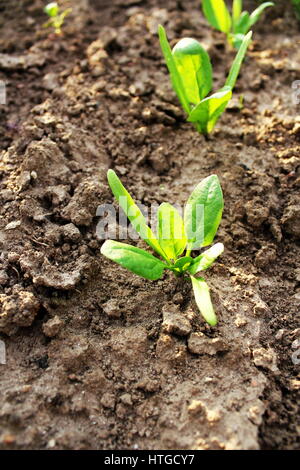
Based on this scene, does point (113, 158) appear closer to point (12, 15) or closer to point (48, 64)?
point (48, 64)

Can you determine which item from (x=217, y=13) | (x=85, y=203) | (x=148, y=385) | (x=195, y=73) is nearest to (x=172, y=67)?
(x=195, y=73)

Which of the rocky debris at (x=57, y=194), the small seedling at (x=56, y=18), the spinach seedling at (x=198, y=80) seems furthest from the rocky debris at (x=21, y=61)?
the rocky debris at (x=57, y=194)

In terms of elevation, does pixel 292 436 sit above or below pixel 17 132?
below

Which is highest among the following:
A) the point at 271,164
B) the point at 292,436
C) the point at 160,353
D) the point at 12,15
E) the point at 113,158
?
the point at 12,15

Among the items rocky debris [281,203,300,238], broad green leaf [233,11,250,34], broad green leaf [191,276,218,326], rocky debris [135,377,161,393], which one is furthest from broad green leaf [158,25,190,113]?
rocky debris [135,377,161,393]

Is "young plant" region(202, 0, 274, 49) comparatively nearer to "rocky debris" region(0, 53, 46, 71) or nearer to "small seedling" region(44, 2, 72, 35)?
"small seedling" region(44, 2, 72, 35)

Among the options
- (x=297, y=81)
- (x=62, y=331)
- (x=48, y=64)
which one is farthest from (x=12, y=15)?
(x=62, y=331)
